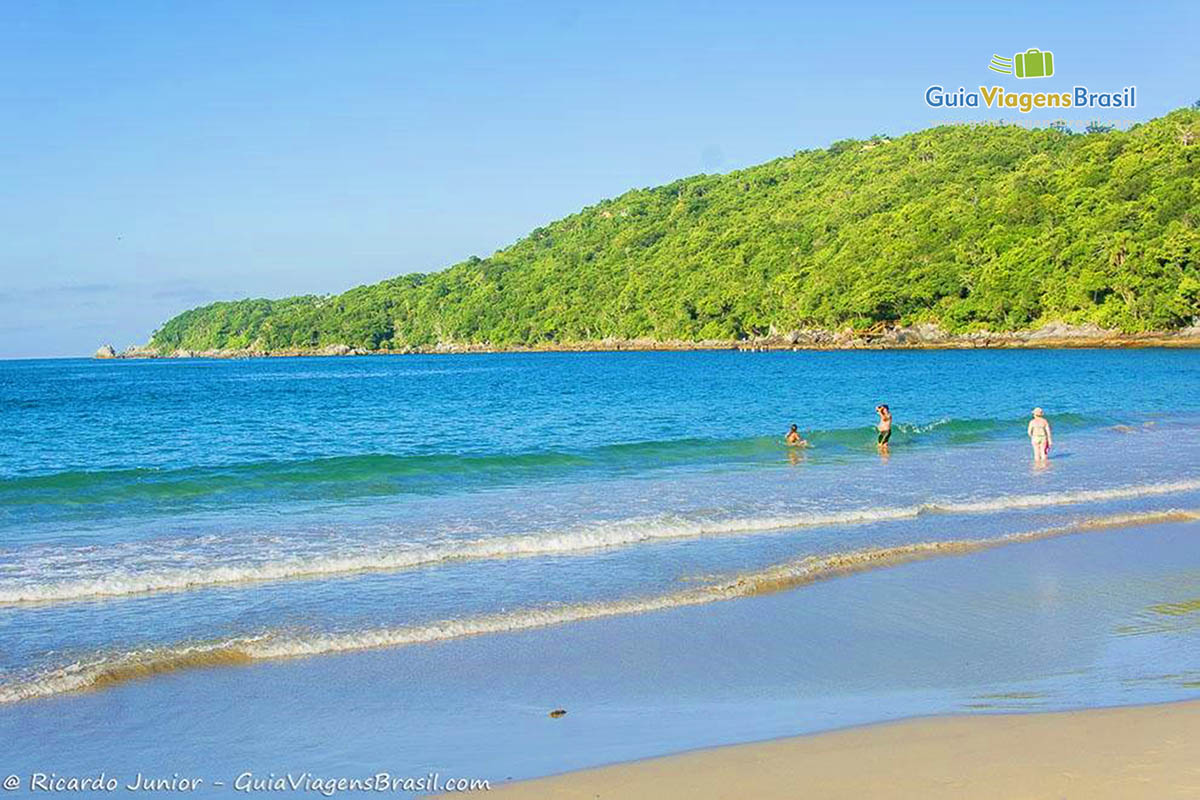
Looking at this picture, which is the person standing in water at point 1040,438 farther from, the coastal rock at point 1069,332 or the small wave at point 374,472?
the coastal rock at point 1069,332

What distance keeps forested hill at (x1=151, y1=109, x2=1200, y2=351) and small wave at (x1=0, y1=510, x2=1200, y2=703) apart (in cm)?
9101

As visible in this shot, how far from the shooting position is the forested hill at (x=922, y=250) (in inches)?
3851

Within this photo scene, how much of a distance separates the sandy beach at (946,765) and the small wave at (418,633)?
145 inches

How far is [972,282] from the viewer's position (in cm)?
11175

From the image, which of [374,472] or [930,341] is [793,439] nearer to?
[374,472]

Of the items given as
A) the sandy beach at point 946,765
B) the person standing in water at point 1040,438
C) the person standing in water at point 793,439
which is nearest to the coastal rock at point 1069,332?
the person standing in water at point 793,439

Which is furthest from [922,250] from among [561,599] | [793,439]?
[561,599]

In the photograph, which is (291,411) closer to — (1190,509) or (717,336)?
(1190,509)

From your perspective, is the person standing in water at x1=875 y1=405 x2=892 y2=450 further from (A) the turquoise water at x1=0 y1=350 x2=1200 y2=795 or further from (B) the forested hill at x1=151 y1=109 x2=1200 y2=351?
(B) the forested hill at x1=151 y1=109 x2=1200 y2=351

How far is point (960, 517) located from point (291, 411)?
3650 cm

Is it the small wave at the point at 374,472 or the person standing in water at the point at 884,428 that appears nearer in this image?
the small wave at the point at 374,472

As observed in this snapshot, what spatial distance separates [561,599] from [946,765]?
5261mm

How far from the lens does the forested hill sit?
97812 millimetres

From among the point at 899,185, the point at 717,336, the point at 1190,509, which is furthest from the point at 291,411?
the point at 899,185
